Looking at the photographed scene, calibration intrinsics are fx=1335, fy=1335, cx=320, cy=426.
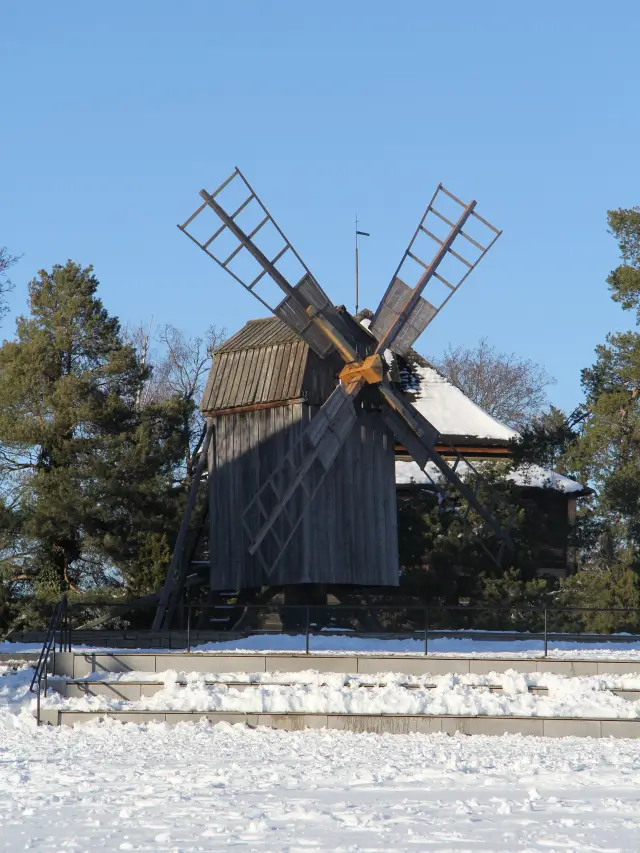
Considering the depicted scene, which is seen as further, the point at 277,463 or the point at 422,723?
the point at 277,463

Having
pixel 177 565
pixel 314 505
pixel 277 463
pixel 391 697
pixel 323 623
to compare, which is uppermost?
pixel 277 463

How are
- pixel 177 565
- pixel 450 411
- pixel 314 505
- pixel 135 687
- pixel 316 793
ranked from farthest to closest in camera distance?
pixel 450 411, pixel 177 565, pixel 314 505, pixel 135 687, pixel 316 793

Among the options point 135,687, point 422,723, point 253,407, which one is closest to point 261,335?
point 253,407

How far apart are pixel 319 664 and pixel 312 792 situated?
8.77m

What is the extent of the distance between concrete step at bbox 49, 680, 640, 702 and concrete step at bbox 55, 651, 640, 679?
852 mm

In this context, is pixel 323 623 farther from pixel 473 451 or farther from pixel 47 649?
pixel 473 451

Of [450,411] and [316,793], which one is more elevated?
[450,411]

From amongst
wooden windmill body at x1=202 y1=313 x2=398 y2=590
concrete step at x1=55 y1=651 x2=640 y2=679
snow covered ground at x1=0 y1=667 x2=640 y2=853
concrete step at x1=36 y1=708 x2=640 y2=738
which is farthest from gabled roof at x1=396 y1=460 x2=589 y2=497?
snow covered ground at x1=0 y1=667 x2=640 y2=853

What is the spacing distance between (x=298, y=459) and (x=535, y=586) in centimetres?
599

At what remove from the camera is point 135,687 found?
18406 mm

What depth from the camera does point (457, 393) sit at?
122ft

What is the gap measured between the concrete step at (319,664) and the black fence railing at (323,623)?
10.8ft

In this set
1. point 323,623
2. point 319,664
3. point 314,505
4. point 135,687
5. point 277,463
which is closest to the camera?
point 135,687

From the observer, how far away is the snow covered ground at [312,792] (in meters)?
8.50
